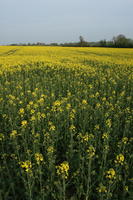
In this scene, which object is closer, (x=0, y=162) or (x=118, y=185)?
(x=118, y=185)

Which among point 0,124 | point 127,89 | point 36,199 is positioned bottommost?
point 36,199

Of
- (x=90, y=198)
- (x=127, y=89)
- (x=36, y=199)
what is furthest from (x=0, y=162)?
(x=127, y=89)

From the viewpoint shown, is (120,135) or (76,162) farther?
(120,135)

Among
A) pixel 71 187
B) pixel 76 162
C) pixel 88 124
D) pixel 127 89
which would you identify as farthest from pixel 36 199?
pixel 127 89

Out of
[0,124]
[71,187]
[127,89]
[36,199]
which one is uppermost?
[127,89]

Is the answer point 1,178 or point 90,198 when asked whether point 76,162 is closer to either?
point 90,198

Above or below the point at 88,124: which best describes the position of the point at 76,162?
below

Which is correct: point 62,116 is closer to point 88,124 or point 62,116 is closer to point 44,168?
point 88,124

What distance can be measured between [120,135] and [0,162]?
315cm

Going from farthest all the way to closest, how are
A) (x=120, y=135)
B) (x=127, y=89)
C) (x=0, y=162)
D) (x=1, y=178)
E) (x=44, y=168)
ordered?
(x=127, y=89), (x=120, y=135), (x=0, y=162), (x=44, y=168), (x=1, y=178)

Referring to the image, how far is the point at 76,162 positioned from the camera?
388 centimetres

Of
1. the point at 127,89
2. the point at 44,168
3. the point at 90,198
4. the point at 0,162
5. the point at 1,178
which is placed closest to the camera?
the point at 90,198

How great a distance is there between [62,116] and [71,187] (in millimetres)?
2364

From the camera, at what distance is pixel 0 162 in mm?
4219
